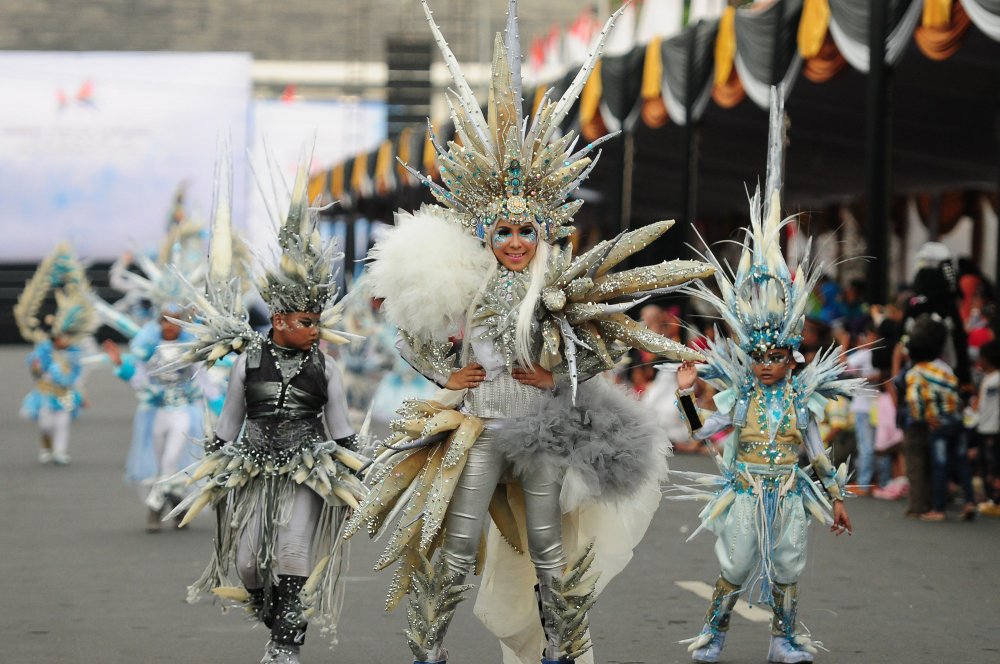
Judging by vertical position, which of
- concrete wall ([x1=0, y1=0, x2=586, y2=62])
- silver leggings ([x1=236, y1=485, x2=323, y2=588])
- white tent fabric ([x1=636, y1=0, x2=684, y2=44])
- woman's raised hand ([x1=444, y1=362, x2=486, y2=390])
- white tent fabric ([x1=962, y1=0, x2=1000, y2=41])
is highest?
concrete wall ([x1=0, y1=0, x2=586, y2=62])

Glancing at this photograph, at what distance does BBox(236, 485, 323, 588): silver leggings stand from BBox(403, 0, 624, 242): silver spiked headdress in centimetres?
153

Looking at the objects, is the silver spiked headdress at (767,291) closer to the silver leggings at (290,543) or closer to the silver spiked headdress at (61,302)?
the silver leggings at (290,543)

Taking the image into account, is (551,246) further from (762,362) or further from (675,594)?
(675,594)

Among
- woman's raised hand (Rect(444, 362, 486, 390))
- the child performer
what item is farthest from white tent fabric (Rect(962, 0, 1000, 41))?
woman's raised hand (Rect(444, 362, 486, 390))

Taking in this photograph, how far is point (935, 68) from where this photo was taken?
17875 millimetres

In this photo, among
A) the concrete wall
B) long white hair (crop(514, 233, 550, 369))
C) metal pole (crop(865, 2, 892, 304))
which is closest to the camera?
long white hair (crop(514, 233, 550, 369))

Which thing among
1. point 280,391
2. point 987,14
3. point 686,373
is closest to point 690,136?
point 987,14

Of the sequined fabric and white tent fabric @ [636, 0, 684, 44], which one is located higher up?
white tent fabric @ [636, 0, 684, 44]

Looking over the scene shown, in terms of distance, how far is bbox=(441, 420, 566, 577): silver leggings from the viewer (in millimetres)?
6395

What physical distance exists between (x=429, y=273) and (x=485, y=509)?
2.98 ft

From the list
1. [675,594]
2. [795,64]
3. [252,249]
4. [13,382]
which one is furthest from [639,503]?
[13,382]

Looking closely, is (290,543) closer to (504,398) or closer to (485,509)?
(485,509)

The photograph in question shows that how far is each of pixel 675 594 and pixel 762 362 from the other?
2.08m

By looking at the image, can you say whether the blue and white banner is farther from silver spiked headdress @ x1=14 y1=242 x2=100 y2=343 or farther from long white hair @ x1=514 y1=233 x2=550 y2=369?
long white hair @ x1=514 y1=233 x2=550 y2=369
